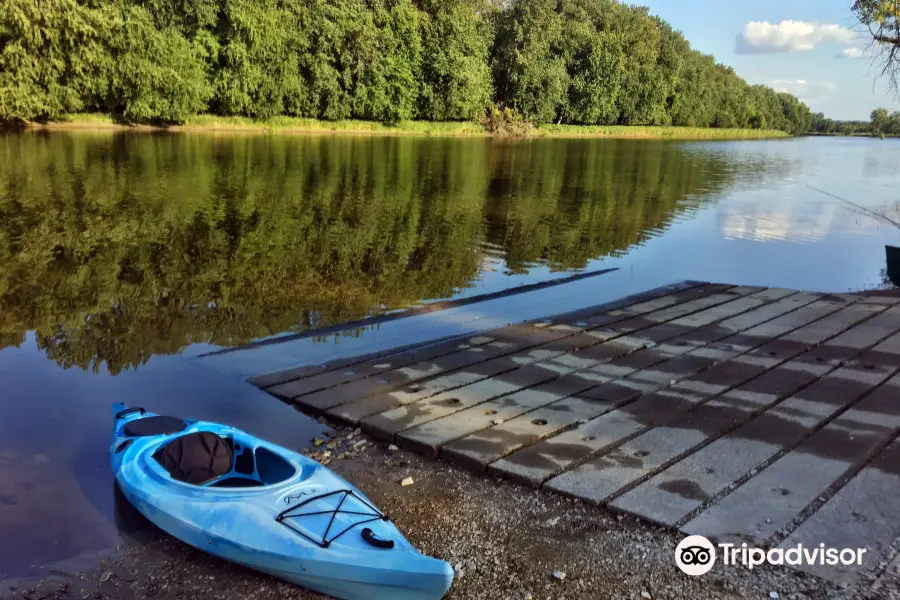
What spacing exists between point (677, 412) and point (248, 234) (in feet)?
37.3

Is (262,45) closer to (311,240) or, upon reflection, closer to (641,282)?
(311,240)

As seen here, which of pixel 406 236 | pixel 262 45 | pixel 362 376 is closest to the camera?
pixel 362 376

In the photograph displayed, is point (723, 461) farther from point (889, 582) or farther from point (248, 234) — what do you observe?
point (248, 234)

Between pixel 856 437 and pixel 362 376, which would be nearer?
pixel 856 437

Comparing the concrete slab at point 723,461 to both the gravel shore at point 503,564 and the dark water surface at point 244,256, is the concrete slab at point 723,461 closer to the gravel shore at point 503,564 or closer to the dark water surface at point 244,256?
the gravel shore at point 503,564

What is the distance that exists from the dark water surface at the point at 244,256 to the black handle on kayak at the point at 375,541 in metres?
1.95

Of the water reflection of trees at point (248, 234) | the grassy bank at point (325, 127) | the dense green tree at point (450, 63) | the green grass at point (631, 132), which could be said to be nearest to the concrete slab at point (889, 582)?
the water reflection of trees at point (248, 234)

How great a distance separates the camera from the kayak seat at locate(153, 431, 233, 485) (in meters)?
5.09

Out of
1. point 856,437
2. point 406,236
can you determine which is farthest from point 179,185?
point 856,437

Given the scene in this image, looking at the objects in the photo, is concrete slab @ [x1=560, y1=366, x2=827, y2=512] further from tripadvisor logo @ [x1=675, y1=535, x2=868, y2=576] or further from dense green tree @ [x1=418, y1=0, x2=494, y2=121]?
dense green tree @ [x1=418, y1=0, x2=494, y2=121]

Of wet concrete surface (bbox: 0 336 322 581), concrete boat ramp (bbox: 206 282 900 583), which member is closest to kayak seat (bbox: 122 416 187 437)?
wet concrete surface (bbox: 0 336 322 581)

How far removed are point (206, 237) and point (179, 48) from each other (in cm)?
3619

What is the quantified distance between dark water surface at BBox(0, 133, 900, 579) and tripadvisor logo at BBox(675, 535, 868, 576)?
3.44 metres

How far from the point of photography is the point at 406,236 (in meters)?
16.0
